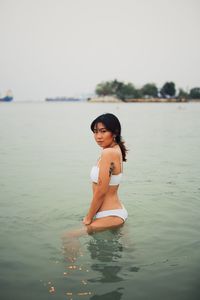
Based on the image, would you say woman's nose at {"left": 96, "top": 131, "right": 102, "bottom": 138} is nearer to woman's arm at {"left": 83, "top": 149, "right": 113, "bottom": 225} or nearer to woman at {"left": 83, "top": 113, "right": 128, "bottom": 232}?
woman at {"left": 83, "top": 113, "right": 128, "bottom": 232}

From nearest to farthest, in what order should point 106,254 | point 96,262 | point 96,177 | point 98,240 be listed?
point 96,262 < point 96,177 < point 106,254 < point 98,240

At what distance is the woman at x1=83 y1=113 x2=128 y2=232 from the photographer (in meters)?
4.98

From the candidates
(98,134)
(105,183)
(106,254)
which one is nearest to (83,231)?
(106,254)

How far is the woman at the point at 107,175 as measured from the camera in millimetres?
4984

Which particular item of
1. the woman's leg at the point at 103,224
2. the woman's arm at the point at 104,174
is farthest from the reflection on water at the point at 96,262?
the woman's arm at the point at 104,174

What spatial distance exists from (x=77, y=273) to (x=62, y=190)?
4.68 m

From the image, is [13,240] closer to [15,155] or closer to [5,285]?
[5,285]

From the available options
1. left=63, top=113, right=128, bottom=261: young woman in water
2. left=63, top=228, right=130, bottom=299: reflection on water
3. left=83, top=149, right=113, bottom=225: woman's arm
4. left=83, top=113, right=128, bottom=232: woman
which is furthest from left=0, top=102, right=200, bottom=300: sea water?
left=83, top=149, right=113, bottom=225: woman's arm

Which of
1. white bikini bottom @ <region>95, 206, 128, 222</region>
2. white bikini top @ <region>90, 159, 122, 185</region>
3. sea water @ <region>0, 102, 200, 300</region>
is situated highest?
white bikini top @ <region>90, 159, 122, 185</region>

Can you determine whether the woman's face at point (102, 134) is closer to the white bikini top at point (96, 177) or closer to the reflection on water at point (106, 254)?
the white bikini top at point (96, 177)

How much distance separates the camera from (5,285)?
4.38 metres

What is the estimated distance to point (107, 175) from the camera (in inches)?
195

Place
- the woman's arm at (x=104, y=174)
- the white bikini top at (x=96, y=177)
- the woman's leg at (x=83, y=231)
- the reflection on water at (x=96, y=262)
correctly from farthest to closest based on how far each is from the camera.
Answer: the woman's leg at (x=83, y=231) < the white bikini top at (x=96, y=177) < the woman's arm at (x=104, y=174) < the reflection on water at (x=96, y=262)

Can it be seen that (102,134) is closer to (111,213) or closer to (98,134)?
(98,134)
